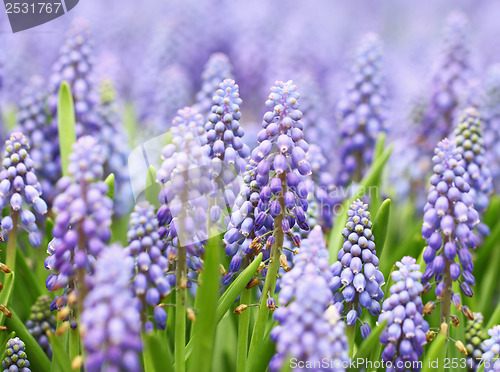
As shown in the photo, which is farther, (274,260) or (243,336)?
(243,336)

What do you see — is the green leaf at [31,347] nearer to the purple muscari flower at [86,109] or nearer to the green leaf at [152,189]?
the green leaf at [152,189]

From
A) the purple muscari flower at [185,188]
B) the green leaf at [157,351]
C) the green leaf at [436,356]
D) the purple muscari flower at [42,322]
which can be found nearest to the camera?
the green leaf at [157,351]

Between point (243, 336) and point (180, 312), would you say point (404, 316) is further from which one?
point (180, 312)

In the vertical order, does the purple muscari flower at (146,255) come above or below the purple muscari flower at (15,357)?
above

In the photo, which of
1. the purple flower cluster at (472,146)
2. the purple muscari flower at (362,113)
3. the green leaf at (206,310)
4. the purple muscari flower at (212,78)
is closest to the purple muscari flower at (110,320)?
the green leaf at (206,310)

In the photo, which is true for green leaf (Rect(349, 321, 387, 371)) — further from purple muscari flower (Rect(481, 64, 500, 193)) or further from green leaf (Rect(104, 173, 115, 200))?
purple muscari flower (Rect(481, 64, 500, 193))

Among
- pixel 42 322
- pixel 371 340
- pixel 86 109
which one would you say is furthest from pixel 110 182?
pixel 371 340
